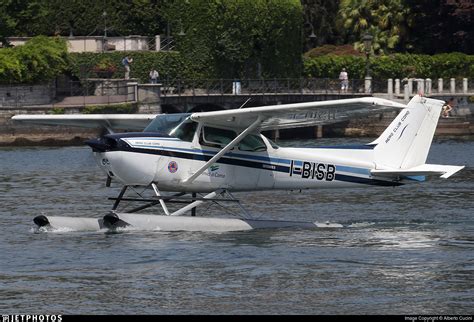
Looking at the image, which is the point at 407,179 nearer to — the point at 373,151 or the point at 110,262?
the point at 373,151

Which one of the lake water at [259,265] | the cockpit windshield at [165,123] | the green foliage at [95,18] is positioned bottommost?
the lake water at [259,265]

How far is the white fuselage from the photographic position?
893 inches

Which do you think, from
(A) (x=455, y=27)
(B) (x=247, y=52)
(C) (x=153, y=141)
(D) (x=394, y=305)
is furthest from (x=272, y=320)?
(A) (x=455, y=27)

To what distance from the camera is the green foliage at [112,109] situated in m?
56.0

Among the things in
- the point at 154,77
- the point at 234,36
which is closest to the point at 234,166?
the point at 154,77

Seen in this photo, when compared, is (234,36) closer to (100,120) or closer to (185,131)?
(100,120)

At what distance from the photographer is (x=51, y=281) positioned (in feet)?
63.6

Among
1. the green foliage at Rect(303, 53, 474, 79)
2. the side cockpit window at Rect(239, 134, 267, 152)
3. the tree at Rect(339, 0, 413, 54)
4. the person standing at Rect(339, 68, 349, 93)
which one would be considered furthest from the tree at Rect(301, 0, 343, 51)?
the side cockpit window at Rect(239, 134, 267, 152)

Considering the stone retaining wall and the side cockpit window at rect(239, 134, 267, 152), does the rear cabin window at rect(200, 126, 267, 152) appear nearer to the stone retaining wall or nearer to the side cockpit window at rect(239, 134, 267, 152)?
the side cockpit window at rect(239, 134, 267, 152)

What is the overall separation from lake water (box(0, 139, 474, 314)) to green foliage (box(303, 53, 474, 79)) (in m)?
45.0

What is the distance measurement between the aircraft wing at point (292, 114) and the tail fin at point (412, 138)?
119 cm

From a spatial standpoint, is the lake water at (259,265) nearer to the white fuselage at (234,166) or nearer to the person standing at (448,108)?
the white fuselage at (234,166)
